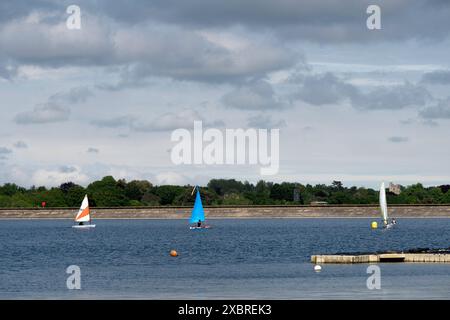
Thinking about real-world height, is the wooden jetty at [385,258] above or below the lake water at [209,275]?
above

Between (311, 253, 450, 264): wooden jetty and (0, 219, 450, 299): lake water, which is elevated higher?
(311, 253, 450, 264): wooden jetty

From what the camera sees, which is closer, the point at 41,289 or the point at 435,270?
the point at 41,289

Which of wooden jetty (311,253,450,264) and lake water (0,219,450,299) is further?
wooden jetty (311,253,450,264)

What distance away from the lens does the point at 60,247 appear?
139 meters

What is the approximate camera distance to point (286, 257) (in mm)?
105500

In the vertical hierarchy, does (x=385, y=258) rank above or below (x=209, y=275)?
above

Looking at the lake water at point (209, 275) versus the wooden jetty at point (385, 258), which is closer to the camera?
the lake water at point (209, 275)

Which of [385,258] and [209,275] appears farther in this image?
[385,258]
